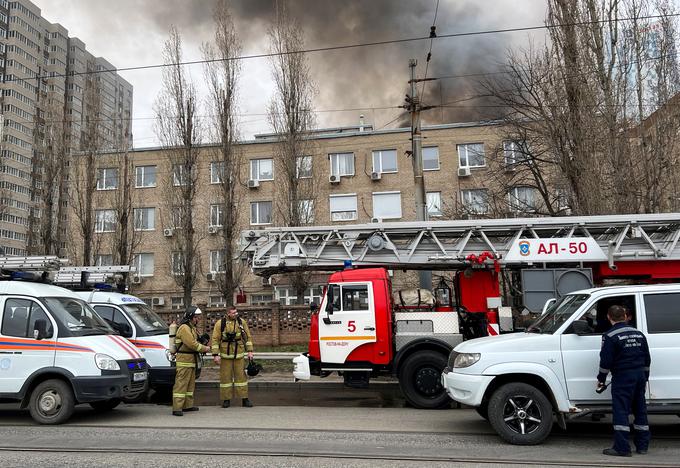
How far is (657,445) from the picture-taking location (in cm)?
653

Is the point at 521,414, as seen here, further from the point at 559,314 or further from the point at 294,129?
the point at 294,129

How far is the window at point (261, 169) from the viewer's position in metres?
33.1

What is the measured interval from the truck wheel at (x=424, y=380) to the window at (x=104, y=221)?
2317 cm

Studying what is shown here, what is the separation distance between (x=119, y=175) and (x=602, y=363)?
27.6 meters

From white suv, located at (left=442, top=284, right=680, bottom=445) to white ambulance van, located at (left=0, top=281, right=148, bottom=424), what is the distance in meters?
5.44

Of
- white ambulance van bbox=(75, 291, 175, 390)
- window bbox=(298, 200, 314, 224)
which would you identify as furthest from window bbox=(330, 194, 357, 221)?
white ambulance van bbox=(75, 291, 175, 390)

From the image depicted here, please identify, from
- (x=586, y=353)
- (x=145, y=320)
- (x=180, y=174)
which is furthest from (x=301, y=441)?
(x=180, y=174)

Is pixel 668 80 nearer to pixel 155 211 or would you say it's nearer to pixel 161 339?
pixel 161 339

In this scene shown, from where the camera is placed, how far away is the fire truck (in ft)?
32.3

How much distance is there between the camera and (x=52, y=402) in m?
8.12

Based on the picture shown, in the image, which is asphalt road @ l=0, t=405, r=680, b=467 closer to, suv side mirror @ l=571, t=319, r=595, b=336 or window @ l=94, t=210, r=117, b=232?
suv side mirror @ l=571, t=319, r=595, b=336

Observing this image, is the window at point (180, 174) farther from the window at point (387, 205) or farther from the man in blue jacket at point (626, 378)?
the man in blue jacket at point (626, 378)

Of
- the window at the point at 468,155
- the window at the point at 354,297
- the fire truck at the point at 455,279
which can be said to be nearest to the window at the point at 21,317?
the fire truck at the point at 455,279

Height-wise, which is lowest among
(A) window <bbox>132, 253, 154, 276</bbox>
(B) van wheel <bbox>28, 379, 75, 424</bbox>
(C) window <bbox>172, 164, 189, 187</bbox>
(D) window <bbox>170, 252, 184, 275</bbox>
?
(B) van wheel <bbox>28, 379, 75, 424</bbox>
